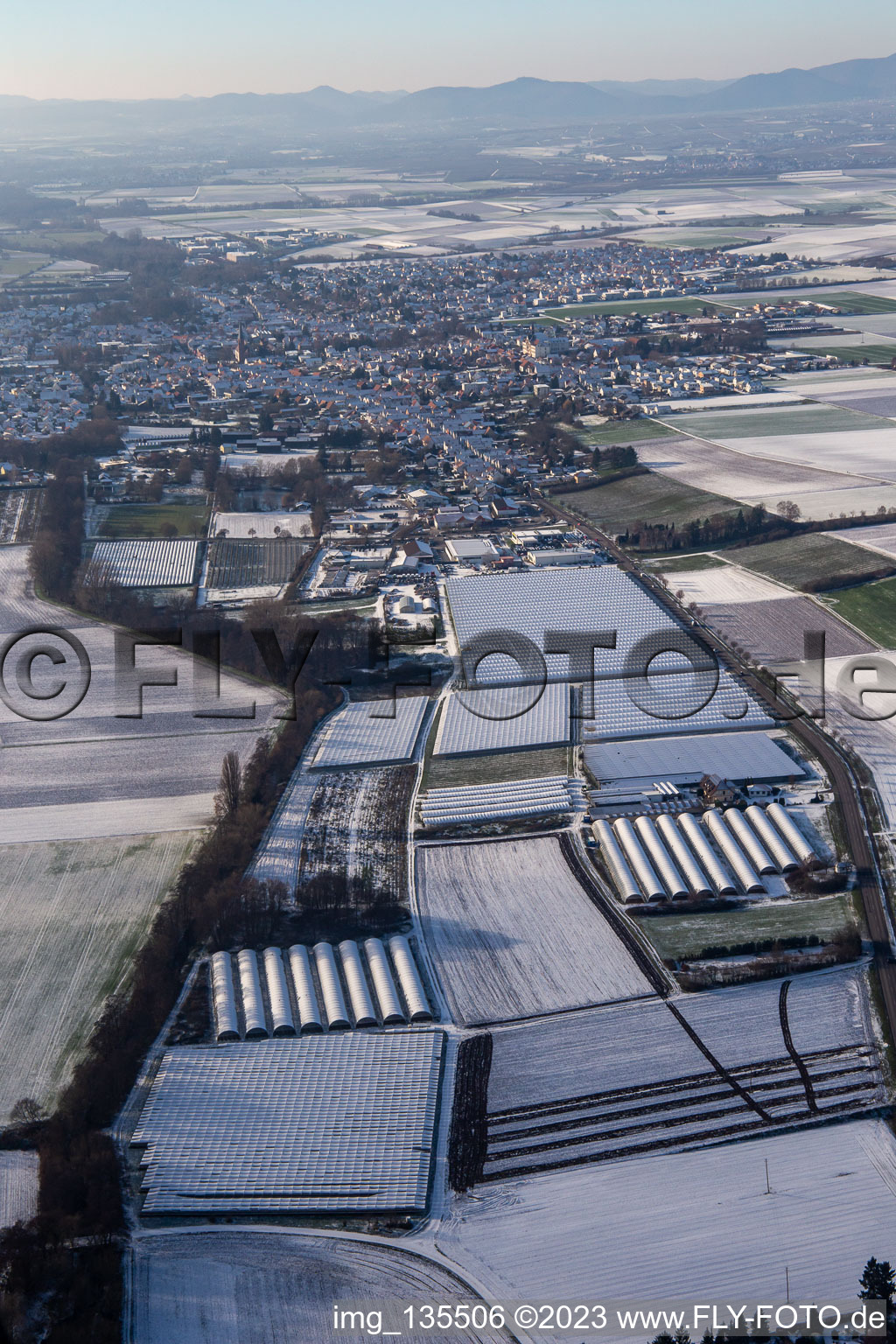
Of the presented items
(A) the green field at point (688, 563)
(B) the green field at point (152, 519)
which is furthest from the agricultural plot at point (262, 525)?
(A) the green field at point (688, 563)

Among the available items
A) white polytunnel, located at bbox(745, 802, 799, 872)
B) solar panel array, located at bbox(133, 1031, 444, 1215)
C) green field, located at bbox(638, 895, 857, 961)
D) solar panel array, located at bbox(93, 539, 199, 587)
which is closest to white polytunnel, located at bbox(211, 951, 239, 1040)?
solar panel array, located at bbox(133, 1031, 444, 1215)

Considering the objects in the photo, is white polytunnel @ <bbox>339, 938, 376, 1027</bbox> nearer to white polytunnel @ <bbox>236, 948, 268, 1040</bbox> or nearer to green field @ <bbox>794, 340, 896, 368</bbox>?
white polytunnel @ <bbox>236, 948, 268, 1040</bbox>

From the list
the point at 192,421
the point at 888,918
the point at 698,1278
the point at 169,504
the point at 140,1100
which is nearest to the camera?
the point at 698,1278

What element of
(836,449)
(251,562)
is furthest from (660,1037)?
(836,449)

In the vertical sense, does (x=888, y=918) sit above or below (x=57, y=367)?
below

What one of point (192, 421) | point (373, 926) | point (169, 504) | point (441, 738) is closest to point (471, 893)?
point (373, 926)

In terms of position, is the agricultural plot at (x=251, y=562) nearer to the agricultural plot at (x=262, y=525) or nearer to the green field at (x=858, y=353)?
the agricultural plot at (x=262, y=525)

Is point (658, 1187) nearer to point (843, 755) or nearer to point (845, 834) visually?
point (845, 834)
